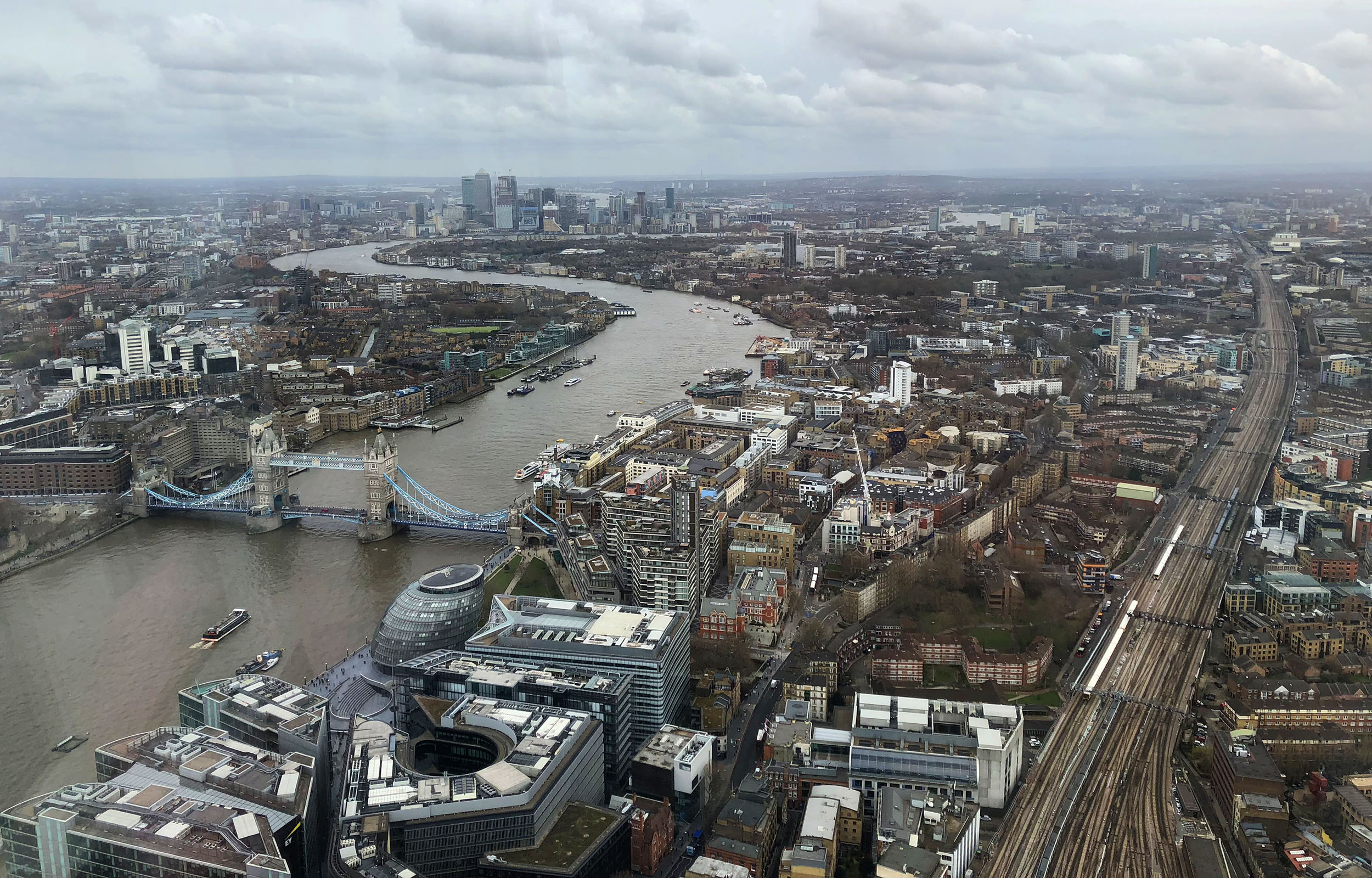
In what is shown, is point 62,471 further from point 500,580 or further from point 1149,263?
point 1149,263

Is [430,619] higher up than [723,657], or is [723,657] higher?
[430,619]

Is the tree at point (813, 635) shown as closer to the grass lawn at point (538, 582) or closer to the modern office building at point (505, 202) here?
the grass lawn at point (538, 582)

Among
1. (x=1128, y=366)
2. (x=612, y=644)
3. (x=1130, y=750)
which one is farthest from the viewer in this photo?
(x=1128, y=366)

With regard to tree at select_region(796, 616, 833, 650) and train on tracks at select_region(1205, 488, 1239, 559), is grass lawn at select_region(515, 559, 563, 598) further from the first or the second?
train on tracks at select_region(1205, 488, 1239, 559)

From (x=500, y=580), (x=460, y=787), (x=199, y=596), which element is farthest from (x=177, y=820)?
(x=199, y=596)

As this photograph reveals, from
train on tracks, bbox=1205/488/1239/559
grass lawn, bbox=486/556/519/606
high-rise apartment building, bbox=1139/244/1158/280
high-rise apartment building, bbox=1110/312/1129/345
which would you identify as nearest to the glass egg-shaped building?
grass lawn, bbox=486/556/519/606

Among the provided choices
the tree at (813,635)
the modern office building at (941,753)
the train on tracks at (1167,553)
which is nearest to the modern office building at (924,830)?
the modern office building at (941,753)

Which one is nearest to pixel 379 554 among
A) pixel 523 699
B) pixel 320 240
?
pixel 523 699
